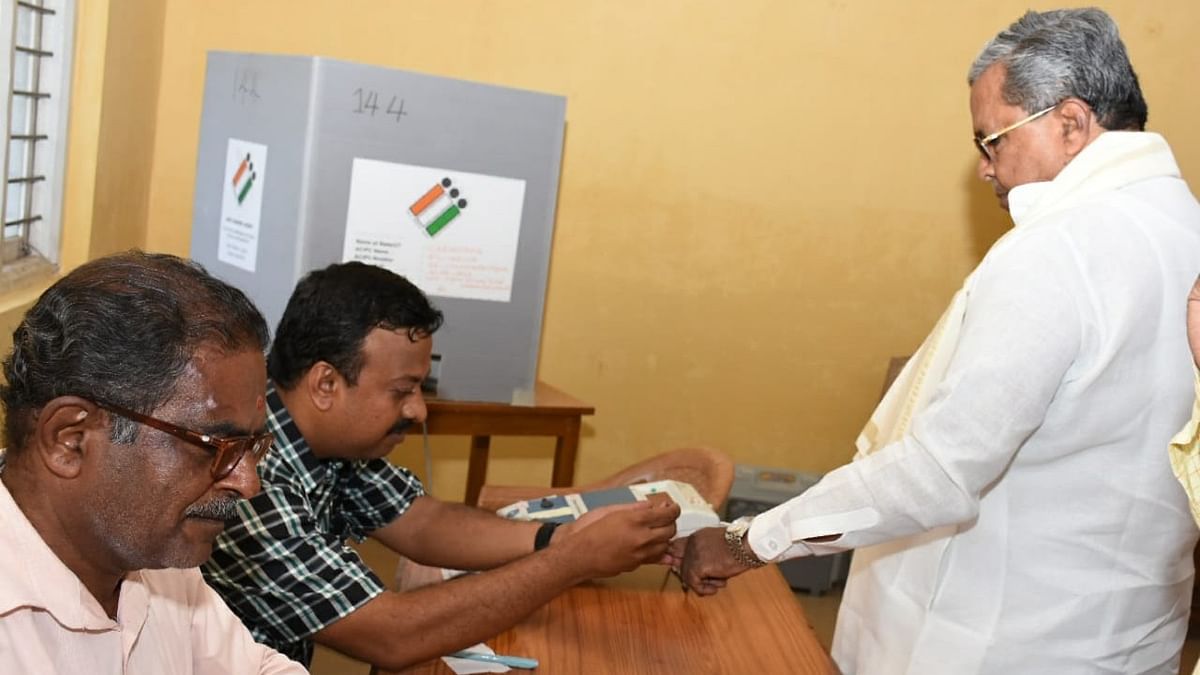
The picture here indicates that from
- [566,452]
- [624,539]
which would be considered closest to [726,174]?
[566,452]

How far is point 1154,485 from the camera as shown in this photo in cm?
164

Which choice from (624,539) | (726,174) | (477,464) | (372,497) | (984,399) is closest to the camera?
(984,399)

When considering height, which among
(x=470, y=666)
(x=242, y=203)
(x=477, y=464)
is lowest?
(x=477, y=464)

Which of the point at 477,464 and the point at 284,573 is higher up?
the point at 284,573

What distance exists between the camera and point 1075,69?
169 centimetres

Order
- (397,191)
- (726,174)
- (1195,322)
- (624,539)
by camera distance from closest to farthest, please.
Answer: (1195,322), (624,539), (397,191), (726,174)

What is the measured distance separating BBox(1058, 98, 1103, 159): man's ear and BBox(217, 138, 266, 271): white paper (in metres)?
1.79

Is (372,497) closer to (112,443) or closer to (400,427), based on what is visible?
(400,427)

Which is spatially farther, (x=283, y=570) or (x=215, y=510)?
(x=283, y=570)

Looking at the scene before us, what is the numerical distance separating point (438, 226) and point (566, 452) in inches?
26.5

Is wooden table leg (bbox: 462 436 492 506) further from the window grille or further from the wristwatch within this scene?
the wristwatch

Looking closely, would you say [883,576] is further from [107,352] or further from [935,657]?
[107,352]

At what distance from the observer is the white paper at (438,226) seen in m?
2.73

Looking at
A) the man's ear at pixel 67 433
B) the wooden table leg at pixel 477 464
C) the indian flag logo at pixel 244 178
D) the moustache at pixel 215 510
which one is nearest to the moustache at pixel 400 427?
the moustache at pixel 215 510
